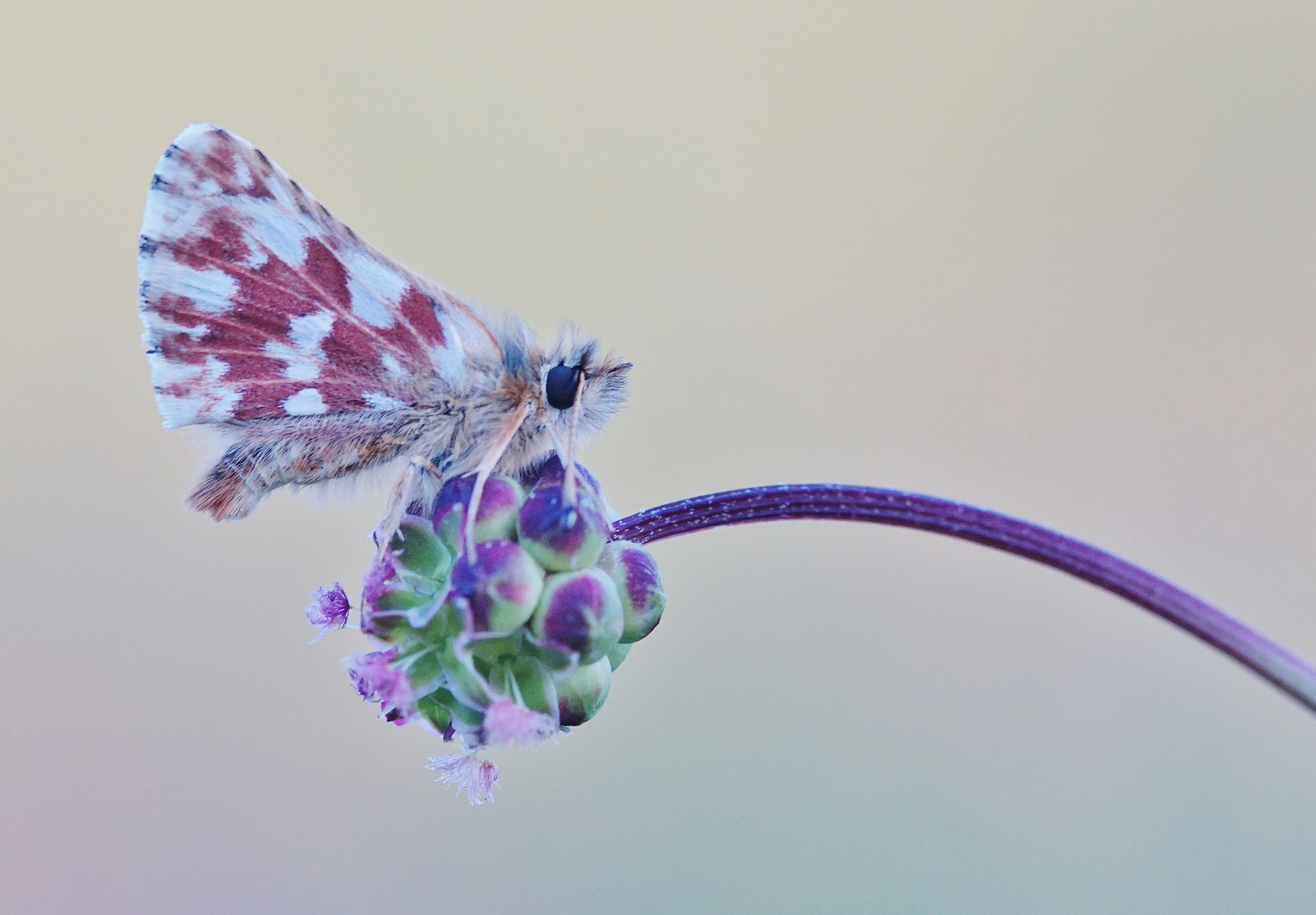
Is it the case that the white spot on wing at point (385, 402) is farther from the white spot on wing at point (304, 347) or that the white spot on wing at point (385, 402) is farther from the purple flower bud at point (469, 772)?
the purple flower bud at point (469, 772)

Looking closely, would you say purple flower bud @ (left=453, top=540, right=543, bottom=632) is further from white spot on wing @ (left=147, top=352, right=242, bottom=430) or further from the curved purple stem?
white spot on wing @ (left=147, top=352, right=242, bottom=430)

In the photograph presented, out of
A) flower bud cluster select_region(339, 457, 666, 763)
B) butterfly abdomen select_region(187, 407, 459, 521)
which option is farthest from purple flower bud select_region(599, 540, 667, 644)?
butterfly abdomen select_region(187, 407, 459, 521)

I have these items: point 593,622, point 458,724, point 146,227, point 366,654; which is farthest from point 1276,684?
point 146,227

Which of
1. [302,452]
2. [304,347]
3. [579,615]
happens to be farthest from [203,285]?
[579,615]

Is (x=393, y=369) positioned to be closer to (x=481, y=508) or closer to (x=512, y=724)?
(x=481, y=508)

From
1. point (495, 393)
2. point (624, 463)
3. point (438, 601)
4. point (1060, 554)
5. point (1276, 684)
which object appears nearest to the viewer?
point (1276, 684)

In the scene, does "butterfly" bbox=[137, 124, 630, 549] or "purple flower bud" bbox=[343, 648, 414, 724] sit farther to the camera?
"butterfly" bbox=[137, 124, 630, 549]

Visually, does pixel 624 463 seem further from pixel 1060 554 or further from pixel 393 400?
pixel 1060 554

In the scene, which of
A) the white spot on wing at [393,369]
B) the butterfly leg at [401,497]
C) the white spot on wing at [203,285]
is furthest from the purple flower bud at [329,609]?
the white spot on wing at [203,285]
